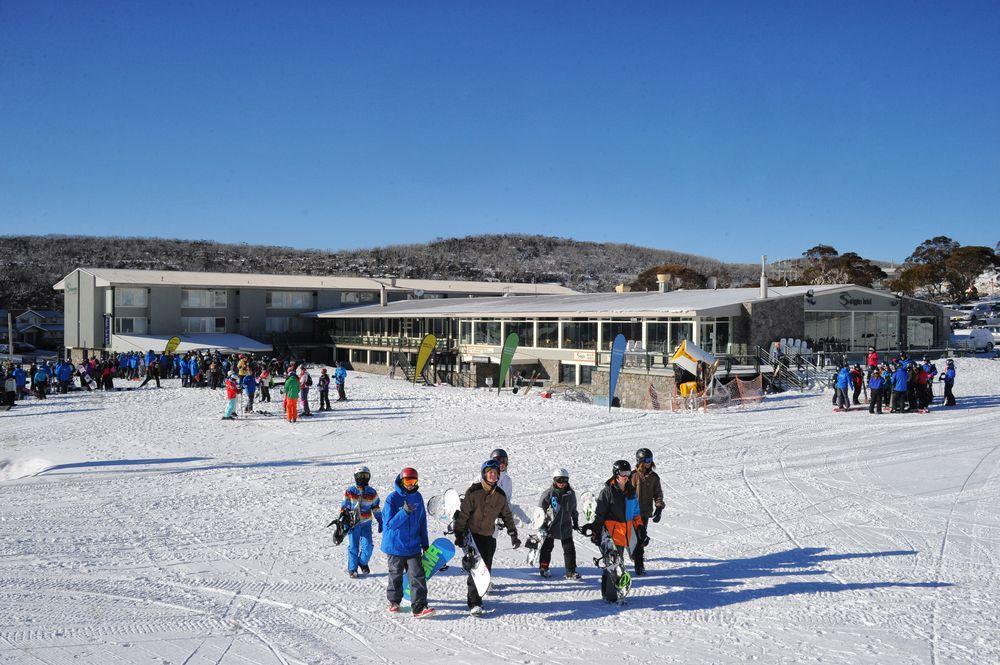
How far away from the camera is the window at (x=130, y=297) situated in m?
42.3

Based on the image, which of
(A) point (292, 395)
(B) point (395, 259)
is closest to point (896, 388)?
(A) point (292, 395)

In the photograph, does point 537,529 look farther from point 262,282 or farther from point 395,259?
point 395,259

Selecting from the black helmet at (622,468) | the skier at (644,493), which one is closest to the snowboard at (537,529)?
the black helmet at (622,468)

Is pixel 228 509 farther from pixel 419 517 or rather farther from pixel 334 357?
pixel 334 357

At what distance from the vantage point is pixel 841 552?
7602 mm

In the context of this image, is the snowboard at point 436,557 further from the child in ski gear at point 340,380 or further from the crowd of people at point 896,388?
the child in ski gear at point 340,380

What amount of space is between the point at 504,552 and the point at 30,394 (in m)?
22.6

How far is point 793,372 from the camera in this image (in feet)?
77.2

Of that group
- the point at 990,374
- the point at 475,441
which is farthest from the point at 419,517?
the point at 990,374

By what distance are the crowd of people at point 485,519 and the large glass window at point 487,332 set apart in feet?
88.3

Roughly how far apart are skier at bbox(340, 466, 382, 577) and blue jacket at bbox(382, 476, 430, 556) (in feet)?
3.07

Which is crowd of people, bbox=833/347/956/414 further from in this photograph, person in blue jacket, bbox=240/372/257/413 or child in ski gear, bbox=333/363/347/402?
person in blue jacket, bbox=240/372/257/413

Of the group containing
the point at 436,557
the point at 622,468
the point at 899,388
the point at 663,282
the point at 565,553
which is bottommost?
the point at 565,553

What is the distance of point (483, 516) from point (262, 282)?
44778 mm
